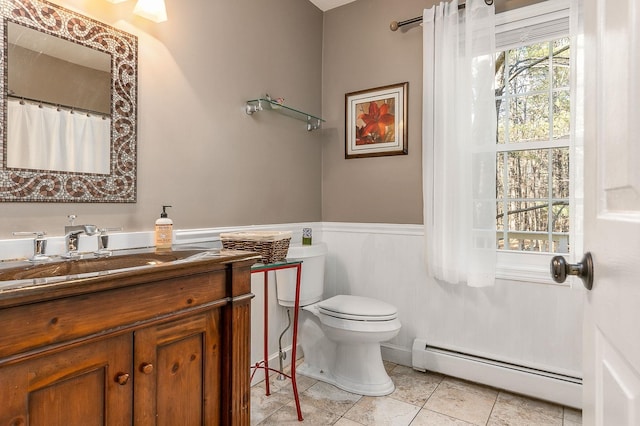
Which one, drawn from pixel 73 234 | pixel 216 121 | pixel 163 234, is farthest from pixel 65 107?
pixel 216 121

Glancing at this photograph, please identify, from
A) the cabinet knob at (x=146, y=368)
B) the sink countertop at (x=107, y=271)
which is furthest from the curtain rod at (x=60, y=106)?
the cabinet knob at (x=146, y=368)

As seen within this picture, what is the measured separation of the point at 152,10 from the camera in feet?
5.23

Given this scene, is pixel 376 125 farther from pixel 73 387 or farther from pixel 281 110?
pixel 73 387

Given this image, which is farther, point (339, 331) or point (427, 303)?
→ point (427, 303)

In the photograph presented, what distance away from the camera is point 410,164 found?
2516 mm

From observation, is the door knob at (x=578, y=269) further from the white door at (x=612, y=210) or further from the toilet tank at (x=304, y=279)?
the toilet tank at (x=304, y=279)

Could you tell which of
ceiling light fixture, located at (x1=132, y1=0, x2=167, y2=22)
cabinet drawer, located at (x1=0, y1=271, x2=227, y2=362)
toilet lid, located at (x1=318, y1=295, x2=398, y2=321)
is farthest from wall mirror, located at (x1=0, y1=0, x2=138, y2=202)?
toilet lid, located at (x1=318, y1=295, x2=398, y2=321)

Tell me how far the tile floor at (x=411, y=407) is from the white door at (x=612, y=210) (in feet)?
4.33

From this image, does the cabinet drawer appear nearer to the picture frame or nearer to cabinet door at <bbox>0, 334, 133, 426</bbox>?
cabinet door at <bbox>0, 334, 133, 426</bbox>

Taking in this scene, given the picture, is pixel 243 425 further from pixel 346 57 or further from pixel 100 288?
pixel 346 57

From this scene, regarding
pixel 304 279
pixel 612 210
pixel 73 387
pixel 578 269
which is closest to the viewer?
pixel 612 210

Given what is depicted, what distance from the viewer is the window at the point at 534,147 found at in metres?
2.15

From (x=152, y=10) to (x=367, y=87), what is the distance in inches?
59.5

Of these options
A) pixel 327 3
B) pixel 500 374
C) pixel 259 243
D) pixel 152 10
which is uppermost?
pixel 327 3
